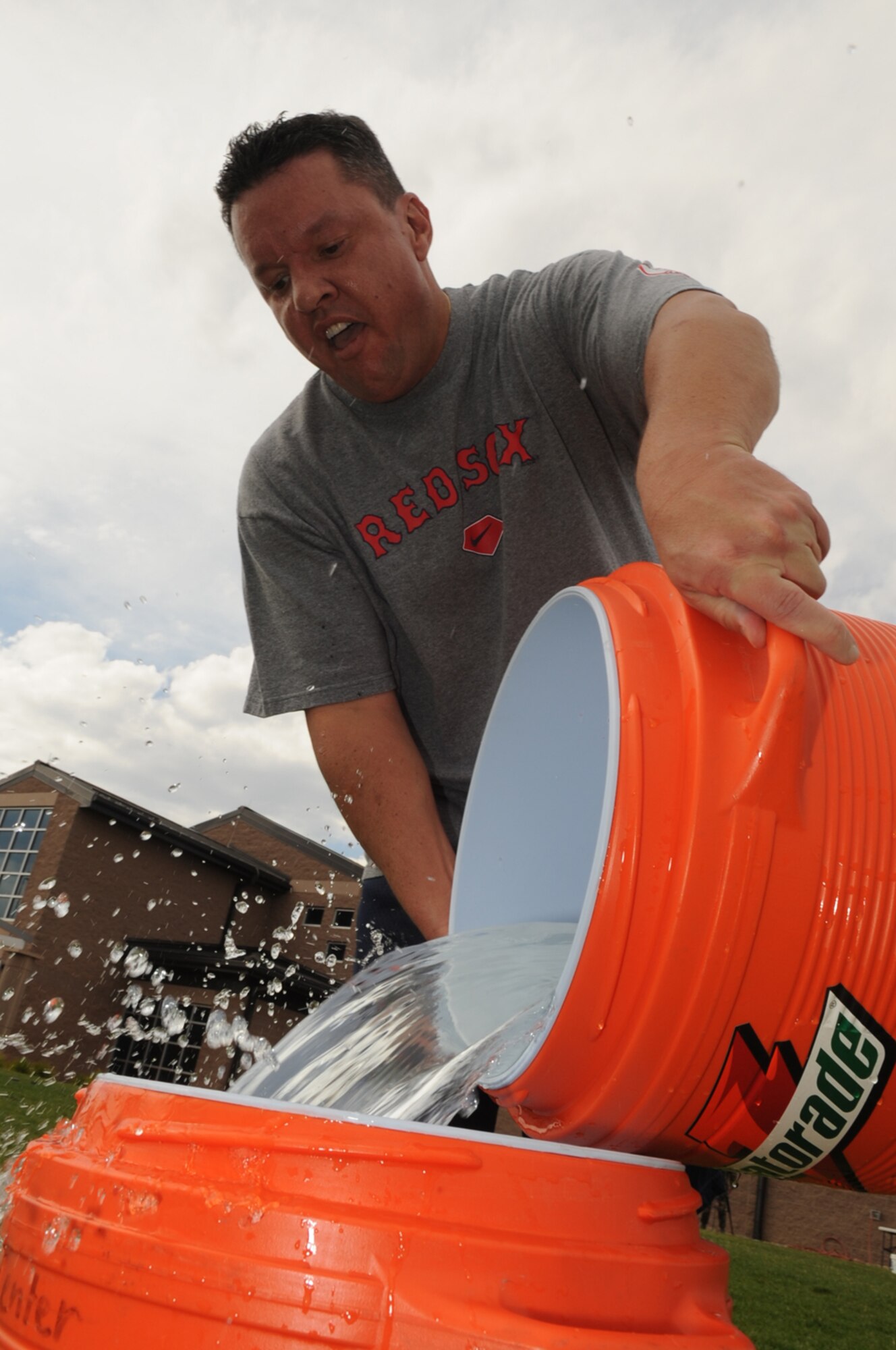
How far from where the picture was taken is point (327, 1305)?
2.44 feet

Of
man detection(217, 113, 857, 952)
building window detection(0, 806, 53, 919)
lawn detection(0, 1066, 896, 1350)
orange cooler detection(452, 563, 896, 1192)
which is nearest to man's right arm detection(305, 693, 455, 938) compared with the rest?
man detection(217, 113, 857, 952)

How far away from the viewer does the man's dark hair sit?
2.04 meters

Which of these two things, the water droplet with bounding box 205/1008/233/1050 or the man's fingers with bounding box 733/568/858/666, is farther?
the water droplet with bounding box 205/1008/233/1050

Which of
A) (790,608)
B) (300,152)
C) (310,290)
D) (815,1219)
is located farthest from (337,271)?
(815,1219)

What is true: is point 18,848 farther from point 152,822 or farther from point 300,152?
point 300,152

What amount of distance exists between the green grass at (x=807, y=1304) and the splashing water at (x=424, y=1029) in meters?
2.28

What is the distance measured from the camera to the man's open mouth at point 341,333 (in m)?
2.10

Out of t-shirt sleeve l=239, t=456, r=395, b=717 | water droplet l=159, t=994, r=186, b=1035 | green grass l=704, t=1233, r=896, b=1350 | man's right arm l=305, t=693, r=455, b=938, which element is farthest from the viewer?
water droplet l=159, t=994, r=186, b=1035

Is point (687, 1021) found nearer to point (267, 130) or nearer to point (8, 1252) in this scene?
point (8, 1252)

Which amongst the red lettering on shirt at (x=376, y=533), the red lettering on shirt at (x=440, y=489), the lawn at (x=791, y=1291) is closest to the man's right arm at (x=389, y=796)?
the red lettering on shirt at (x=376, y=533)

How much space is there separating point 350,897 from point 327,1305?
18.6 meters

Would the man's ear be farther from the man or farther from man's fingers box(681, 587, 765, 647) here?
man's fingers box(681, 587, 765, 647)

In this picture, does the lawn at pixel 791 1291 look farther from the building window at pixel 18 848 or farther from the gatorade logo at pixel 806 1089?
the building window at pixel 18 848

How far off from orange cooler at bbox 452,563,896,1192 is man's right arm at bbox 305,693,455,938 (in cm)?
106
